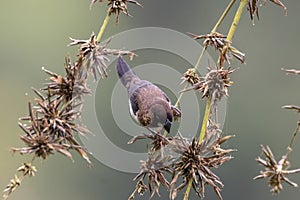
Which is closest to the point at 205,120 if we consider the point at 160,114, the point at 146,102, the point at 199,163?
the point at 199,163

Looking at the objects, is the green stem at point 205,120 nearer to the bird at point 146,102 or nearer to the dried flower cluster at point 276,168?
the dried flower cluster at point 276,168

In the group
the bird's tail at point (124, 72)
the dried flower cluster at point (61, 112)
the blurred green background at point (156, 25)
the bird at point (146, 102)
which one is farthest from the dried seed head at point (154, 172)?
the blurred green background at point (156, 25)

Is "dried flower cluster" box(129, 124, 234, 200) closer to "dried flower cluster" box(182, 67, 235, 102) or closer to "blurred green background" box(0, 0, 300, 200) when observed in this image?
"dried flower cluster" box(182, 67, 235, 102)

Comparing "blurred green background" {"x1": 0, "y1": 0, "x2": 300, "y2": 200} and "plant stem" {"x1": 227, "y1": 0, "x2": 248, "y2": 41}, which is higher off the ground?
"blurred green background" {"x1": 0, "y1": 0, "x2": 300, "y2": 200}

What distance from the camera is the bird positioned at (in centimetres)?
218

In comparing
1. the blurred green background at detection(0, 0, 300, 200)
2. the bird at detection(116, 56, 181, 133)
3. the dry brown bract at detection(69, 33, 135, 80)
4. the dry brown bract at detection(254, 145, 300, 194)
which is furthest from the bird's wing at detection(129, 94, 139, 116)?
the blurred green background at detection(0, 0, 300, 200)

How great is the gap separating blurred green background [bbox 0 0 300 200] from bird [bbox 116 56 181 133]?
13.2 m

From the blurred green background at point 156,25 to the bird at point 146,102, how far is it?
43.3 ft

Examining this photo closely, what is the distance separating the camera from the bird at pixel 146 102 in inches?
85.7

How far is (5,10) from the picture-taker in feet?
67.5

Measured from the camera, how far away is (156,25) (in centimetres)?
1722

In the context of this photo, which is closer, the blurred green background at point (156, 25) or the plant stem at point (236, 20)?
the plant stem at point (236, 20)

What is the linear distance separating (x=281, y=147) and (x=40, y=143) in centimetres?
1500

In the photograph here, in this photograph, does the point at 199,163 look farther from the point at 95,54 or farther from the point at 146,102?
the point at 146,102
